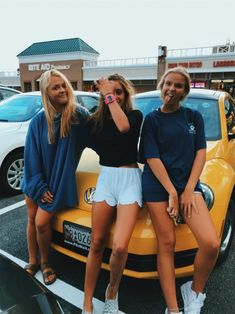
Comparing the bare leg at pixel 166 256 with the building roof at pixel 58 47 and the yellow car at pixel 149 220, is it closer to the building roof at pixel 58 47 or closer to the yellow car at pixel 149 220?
the yellow car at pixel 149 220

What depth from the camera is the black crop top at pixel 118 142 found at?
2162 mm

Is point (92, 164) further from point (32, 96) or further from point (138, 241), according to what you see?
point (32, 96)

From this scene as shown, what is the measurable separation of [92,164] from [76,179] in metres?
0.28

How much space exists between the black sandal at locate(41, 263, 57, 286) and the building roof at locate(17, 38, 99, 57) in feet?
117

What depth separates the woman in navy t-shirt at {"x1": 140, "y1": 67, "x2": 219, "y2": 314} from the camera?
6.70 ft

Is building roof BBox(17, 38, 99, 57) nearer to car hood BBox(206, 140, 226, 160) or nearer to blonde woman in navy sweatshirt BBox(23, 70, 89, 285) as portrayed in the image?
car hood BBox(206, 140, 226, 160)

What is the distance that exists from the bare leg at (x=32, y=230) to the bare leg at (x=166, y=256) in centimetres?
111

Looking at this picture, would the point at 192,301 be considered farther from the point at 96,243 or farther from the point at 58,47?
the point at 58,47

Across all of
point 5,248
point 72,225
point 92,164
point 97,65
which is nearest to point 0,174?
point 5,248

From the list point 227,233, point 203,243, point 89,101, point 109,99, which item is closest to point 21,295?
point 203,243

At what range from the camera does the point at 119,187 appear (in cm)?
218

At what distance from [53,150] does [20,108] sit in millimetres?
3133

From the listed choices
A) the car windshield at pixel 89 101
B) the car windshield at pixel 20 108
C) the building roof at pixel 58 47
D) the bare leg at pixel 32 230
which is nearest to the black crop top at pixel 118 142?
the bare leg at pixel 32 230

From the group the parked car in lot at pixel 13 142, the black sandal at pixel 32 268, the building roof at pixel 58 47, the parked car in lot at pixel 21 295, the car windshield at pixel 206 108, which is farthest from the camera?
the building roof at pixel 58 47
